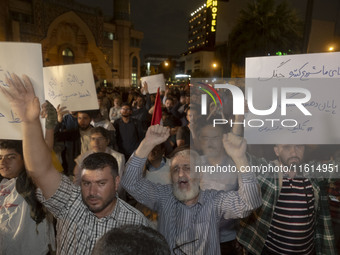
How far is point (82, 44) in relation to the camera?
34.3m

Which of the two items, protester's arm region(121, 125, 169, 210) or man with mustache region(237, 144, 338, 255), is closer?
protester's arm region(121, 125, 169, 210)

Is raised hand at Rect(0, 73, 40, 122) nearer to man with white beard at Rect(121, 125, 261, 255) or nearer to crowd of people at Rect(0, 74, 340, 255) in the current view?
crowd of people at Rect(0, 74, 340, 255)

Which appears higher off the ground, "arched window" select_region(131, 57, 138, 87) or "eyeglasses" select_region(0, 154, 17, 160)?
"arched window" select_region(131, 57, 138, 87)

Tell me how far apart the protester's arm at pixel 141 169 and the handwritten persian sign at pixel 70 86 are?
166cm

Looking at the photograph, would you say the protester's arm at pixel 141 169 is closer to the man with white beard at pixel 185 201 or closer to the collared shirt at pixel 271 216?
the man with white beard at pixel 185 201

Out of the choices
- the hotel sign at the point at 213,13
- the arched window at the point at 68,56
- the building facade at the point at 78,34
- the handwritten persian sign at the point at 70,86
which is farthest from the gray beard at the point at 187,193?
the arched window at the point at 68,56

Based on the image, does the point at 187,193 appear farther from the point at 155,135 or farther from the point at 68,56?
the point at 68,56

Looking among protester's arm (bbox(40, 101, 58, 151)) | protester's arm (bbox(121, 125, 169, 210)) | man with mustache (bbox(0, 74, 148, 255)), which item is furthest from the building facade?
protester's arm (bbox(121, 125, 169, 210))

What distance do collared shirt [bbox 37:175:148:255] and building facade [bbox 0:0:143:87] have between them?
25.7m

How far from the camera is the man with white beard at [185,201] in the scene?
6.77 ft

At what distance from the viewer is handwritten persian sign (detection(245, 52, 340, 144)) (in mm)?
2357

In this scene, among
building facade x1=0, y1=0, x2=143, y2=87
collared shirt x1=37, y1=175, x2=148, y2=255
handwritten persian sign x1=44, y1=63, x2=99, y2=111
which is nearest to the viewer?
collared shirt x1=37, y1=175, x2=148, y2=255

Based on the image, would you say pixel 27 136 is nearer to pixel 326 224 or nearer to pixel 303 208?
pixel 303 208

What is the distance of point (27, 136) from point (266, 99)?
199 cm
